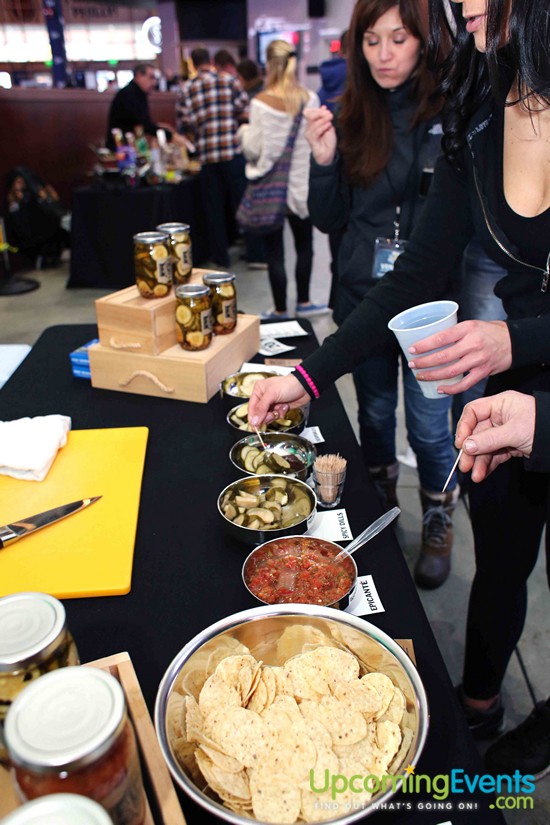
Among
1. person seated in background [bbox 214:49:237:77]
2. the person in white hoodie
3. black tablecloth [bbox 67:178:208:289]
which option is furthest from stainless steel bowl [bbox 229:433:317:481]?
person seated in background [bbox 214:49:237:77]

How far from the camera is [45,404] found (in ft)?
5.02

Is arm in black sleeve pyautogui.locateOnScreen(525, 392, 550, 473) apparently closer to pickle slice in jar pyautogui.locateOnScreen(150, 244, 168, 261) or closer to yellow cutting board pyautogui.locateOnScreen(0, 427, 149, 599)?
yellow cutting board pyautogui.locateOnScreen(0, 427, 149, 599)

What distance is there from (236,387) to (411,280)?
1.50ft

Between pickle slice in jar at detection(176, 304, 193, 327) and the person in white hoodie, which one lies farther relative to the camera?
the person in white hoodie

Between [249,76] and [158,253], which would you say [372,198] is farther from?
[249,76]

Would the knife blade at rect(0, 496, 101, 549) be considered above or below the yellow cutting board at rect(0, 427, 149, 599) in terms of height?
above

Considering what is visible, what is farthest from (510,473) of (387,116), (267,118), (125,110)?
(125,110)

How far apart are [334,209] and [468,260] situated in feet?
1.92

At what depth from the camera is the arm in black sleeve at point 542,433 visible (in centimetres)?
92

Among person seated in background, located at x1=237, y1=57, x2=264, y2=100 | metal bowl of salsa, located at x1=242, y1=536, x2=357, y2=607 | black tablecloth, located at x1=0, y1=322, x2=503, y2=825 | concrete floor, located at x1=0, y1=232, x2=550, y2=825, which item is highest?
person seated in background, located at x1=237, y1=57, x2=264, y2=100

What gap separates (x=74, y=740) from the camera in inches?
18.6

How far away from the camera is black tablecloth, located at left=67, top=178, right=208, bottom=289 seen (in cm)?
477

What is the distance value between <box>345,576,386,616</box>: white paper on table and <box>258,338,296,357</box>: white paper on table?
3.15 ft

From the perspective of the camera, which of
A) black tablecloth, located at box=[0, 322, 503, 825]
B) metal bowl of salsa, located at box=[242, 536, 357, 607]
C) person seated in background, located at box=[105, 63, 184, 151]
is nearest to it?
black tablecloth, located at box=[0, 322, 503, 825]
